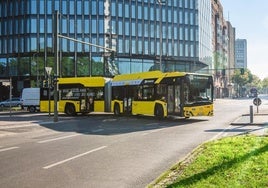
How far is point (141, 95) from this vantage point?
2733 cm

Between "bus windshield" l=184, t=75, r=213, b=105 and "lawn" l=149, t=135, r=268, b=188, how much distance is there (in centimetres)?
1264

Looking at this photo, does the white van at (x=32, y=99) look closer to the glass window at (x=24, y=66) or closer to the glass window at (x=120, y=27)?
the glass window at (x=24, y=66)

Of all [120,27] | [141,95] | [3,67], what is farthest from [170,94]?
[3,67]

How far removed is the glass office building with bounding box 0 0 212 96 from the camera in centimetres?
6956

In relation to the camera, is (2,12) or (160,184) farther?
(2,12)

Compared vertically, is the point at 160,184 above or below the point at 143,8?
below

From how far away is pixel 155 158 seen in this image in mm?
10555

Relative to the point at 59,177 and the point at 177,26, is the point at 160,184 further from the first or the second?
the point at 177,26

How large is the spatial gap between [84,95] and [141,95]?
21.6 feet

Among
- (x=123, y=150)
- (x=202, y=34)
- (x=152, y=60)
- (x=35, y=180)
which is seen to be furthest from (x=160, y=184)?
(x=202, y=34)

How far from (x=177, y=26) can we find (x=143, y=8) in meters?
7.90

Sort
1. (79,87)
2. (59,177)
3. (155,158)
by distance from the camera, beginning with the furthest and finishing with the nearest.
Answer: (79,87), (155,158), (59,177)

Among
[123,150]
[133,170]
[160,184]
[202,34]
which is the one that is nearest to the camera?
[160,184]

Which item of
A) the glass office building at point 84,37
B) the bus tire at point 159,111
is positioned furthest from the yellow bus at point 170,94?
the glass office building at point 84,37
